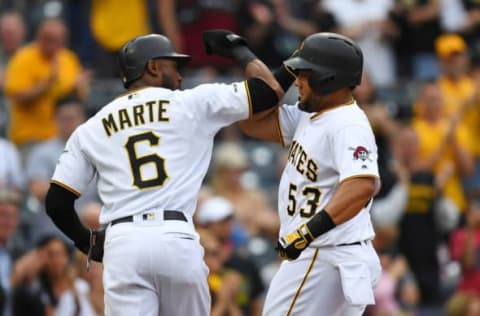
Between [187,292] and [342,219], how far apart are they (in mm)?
933

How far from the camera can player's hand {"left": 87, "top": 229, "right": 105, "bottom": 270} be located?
28.4 ft

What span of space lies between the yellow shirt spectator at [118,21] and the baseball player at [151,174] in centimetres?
604

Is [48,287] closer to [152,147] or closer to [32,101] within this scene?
[32,101]

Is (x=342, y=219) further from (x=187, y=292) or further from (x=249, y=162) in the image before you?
(x=249, y=162)

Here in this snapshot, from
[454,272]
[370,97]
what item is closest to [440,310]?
[454,272]

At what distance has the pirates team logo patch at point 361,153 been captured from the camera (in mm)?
8227

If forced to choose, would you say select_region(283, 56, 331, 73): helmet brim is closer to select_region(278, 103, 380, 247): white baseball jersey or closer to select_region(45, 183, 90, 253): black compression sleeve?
select_region(278, 103, 380, 247): white baseball jersey

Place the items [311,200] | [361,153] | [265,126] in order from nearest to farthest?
[361,153] < [311,200] < [265,126]

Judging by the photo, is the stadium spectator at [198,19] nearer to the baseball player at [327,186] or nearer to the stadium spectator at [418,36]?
the stadium spectator at [418,36]

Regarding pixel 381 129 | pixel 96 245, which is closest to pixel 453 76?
pixel 381 129

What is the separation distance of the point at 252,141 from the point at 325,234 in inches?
263

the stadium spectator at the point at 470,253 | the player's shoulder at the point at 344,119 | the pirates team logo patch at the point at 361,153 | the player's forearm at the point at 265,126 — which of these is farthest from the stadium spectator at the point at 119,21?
the pirates team logo patch at the point at 361,153

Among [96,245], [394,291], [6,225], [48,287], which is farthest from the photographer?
[394,291]

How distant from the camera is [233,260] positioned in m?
12.1
